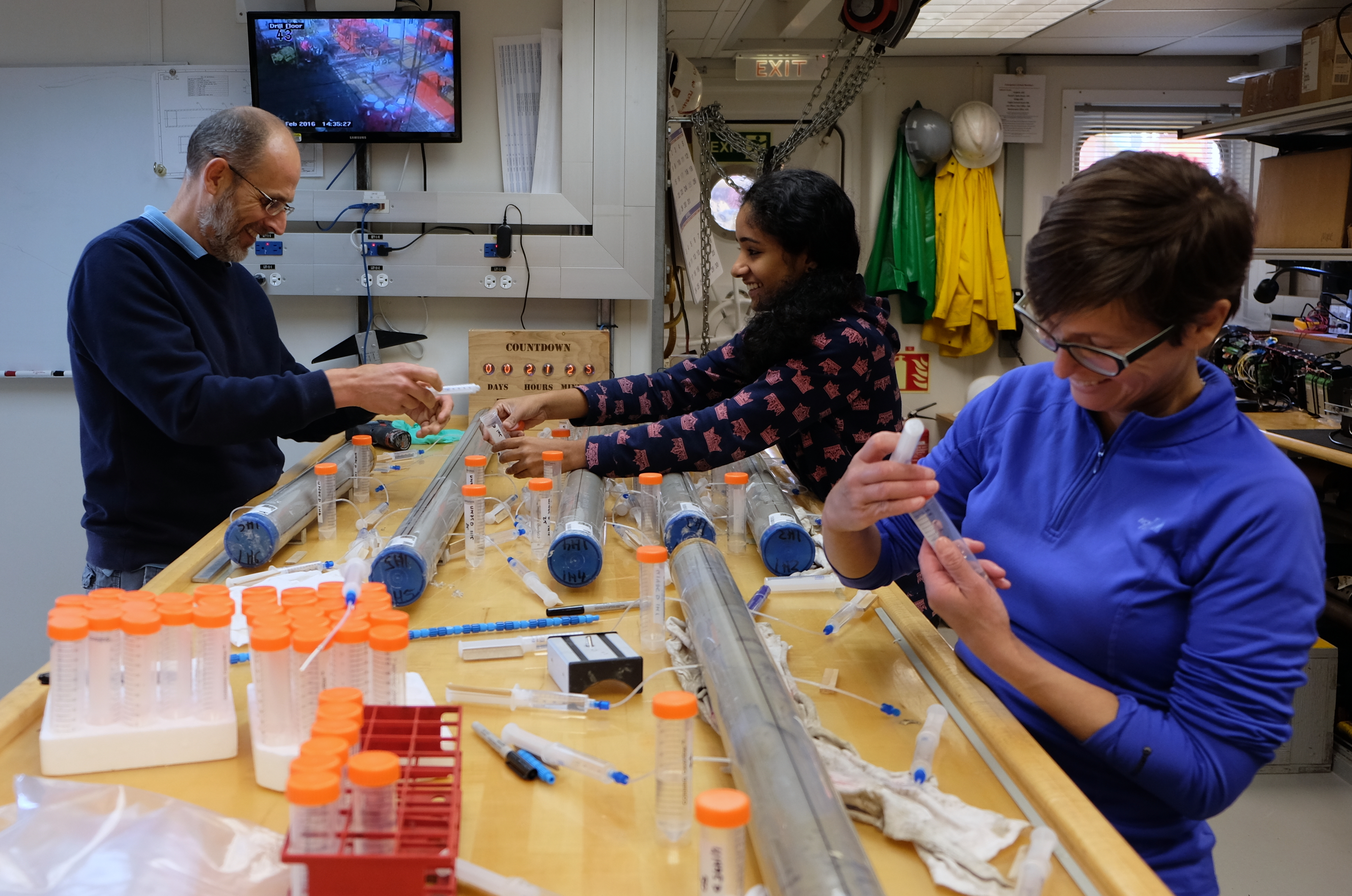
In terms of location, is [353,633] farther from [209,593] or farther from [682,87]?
[682,87]

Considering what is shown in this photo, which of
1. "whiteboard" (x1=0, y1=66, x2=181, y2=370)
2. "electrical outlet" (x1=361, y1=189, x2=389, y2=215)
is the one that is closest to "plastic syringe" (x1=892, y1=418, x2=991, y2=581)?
"electrical outlet" (x1=361, y1=189, x2=389, y2=215)

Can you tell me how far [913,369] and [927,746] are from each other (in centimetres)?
439

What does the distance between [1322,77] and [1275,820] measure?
102 inches

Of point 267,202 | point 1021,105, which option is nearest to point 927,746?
point 267,202

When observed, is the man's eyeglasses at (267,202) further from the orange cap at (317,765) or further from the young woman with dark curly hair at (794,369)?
the orange cap at (317,765)

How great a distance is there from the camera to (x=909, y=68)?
198 inches

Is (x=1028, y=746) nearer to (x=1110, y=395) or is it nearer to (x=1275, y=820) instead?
(x=1110, y=395)

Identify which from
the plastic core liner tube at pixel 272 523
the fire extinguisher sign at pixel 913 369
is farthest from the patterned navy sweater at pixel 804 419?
the fire extinguisher sign at pixel 913 369

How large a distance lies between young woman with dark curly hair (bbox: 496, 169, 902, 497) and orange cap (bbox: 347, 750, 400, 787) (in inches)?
51.0

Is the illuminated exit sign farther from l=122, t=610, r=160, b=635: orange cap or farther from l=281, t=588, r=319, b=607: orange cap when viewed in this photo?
l=122, t=610, r=160, b=635: orange cap

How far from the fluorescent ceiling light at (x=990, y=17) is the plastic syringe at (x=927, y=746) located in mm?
3455

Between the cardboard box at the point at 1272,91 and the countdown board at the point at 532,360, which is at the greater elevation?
the cardboard box at the point at 1272,91

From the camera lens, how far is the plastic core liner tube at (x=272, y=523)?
172 centimetres

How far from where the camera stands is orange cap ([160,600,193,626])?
1.09 metres
